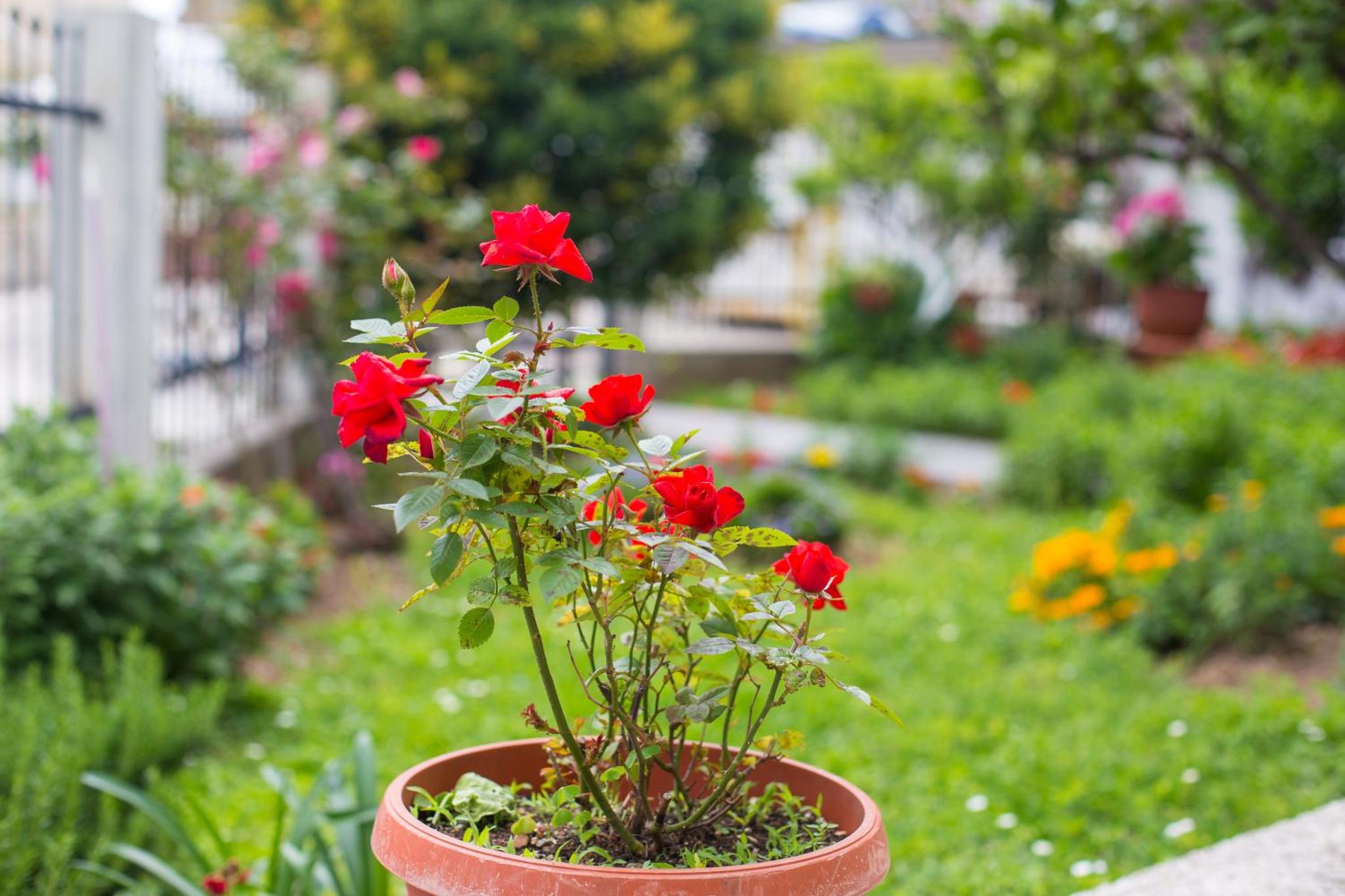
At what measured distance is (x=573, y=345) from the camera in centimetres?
146

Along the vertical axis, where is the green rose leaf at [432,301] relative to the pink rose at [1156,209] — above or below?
below

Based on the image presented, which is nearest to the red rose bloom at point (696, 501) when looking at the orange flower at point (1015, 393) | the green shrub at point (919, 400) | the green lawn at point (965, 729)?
the green lawn at point (965, 729)

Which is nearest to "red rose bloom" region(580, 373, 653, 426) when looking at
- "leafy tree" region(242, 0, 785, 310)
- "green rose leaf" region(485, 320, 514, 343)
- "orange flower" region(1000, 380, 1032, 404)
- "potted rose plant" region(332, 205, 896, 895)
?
"potted rose plant" region(332, 205, 896, 895)

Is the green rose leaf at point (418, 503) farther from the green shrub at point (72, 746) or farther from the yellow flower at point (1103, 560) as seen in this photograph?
the yellow flower at point (1103, 560)

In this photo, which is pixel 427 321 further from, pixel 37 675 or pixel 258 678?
pixel 258 678

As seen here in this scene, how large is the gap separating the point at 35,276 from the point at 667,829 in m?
3.72

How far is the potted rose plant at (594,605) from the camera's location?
1.41 metres

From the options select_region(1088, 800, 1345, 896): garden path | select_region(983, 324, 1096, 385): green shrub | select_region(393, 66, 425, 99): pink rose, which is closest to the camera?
select_region(1088, 800, 1345, 896): garden path

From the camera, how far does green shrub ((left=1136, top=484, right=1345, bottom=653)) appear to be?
13.8ft

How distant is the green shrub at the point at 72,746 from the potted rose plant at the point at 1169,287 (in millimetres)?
7313

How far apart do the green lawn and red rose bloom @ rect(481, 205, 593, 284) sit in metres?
1.38

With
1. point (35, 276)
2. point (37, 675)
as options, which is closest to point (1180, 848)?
point (37, 675)

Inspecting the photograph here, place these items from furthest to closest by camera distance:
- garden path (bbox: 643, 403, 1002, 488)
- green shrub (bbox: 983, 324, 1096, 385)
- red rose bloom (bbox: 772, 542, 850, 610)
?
1. green shrub (bbox: 983, 324, 1096, 385)
2. garden path (bbox: 643, 403, 1002, 488)
3. red rose bloom (bbox: 772, 542, 850, 610)

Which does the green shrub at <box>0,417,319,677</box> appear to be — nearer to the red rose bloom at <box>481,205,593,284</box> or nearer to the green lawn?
the green lawn
